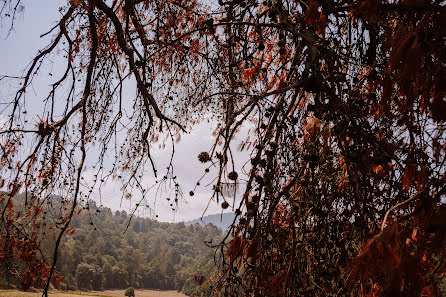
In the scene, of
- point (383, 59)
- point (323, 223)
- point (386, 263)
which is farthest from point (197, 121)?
point (386, 263)

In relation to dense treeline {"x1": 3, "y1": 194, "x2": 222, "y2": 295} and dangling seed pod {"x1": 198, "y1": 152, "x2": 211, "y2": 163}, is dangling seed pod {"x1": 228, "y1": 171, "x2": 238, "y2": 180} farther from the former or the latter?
dense treeline {"x1": 3, "y1": 194, "x2": 222, "y2": 295}

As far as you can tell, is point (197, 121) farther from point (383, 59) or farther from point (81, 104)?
point (383, 59)

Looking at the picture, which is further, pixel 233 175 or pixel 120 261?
pixel 120 261

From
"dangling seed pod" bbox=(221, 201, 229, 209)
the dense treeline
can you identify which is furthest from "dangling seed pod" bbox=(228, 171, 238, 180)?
the dense treeline

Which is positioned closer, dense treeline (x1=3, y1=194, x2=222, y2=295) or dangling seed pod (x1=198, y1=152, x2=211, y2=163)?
dangling seed pod (x1=198, y1=152, x2=211, y2=163)

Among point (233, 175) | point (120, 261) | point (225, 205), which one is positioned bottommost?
point (120, 261)

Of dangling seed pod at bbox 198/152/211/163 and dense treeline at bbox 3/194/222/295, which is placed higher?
dangling seed pod at bbox 198/152/211/163

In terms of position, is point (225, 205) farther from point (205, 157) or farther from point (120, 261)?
point (120, 261)

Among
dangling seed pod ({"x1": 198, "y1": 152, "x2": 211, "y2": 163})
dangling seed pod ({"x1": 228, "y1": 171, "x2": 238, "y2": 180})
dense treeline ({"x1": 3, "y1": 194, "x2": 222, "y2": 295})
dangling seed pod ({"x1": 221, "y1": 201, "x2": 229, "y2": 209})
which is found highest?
dangling seed pod ({"x1": 198, "y1": 152, "x2": 211, "y2": 163})

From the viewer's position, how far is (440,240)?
98 centimetres

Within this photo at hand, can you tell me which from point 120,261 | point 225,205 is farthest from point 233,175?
point 120,261

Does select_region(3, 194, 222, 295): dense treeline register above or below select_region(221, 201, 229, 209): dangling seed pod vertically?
below

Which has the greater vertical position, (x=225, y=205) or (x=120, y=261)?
(x=225, y=205)

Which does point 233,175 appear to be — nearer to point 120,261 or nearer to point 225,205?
point 225,205
